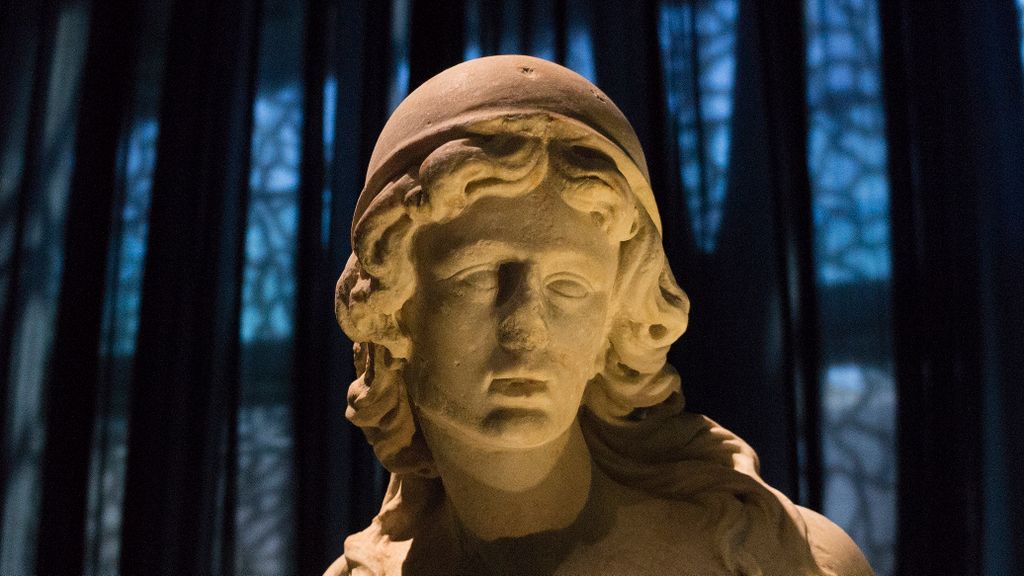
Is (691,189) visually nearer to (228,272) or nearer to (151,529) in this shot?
(228,272)

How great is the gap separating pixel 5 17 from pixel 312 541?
214 cm

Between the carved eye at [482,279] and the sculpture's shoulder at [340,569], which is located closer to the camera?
the carved eye at [482,279]

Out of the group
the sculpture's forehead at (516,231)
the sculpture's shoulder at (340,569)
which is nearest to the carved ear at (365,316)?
the sculpture's forehead at (516,231)

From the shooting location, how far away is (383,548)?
1.72 meters

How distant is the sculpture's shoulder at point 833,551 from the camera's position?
1.53 meters

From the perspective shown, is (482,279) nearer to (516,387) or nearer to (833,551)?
(516,387)

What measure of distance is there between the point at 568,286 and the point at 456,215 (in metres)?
0.20

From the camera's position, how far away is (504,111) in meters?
1.50

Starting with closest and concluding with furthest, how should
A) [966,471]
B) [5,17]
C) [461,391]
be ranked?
[461,391], [966,471], [5,17]

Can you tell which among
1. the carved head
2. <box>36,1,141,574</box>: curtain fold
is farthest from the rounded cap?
<box>36,1,141,574</box>: curtain fold

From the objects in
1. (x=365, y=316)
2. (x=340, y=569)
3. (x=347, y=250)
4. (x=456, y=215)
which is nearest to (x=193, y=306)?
(x=347, y=250)

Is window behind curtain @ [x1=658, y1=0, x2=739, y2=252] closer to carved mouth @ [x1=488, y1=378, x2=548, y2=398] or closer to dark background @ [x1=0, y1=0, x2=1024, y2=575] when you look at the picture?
dark background @ [x1=0, y1=0, x2=1024, y2=575]

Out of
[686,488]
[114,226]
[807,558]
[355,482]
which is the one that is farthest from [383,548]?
[114,226]

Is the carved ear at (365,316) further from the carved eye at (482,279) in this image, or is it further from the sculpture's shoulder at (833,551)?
the sculpture's shoulder at (833,551)
